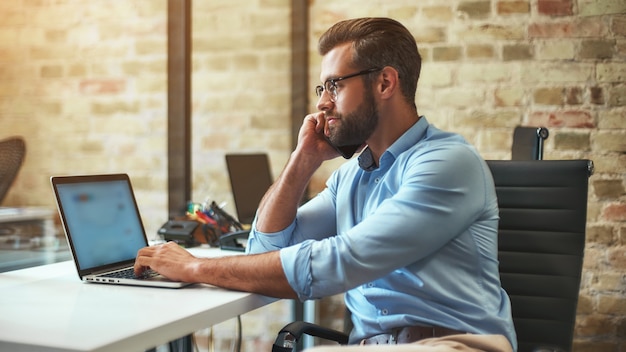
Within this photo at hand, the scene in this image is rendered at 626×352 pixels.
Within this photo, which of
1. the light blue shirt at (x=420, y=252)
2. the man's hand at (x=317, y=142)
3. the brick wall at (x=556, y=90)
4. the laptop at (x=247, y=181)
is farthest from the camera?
the brick wall at (x=556, y=90)

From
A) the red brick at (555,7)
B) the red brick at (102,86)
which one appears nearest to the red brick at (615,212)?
the red brick at (555,7)

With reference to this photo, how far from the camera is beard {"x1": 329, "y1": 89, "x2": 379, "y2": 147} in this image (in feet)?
6.35

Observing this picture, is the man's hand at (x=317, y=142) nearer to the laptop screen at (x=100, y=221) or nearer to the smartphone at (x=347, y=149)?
the smartphone at (x=347, y=149)

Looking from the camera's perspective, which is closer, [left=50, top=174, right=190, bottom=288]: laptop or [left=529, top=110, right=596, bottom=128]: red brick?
[left=50, top=174, right=190, bottom=288]: laptop

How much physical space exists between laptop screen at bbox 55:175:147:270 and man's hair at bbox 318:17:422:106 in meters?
0.70

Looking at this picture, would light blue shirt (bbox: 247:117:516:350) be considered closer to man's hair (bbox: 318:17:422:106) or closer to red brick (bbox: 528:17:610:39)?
man's hair (bbox: 318:17:422:106)

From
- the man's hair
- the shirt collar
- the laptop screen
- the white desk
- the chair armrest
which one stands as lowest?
the chair armrest

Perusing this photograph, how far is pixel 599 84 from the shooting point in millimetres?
3344

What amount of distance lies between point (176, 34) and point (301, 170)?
1168 mm

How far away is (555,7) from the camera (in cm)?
339

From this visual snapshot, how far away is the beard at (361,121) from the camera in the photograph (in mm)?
1935

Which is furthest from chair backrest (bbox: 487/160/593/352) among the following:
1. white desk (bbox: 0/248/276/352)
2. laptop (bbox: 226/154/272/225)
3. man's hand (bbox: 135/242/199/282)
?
laptop (bbox: 226/154/272/225)

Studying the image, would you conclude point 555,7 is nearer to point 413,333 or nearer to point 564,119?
point 564,119

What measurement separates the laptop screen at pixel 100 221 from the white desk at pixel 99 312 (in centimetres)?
10
